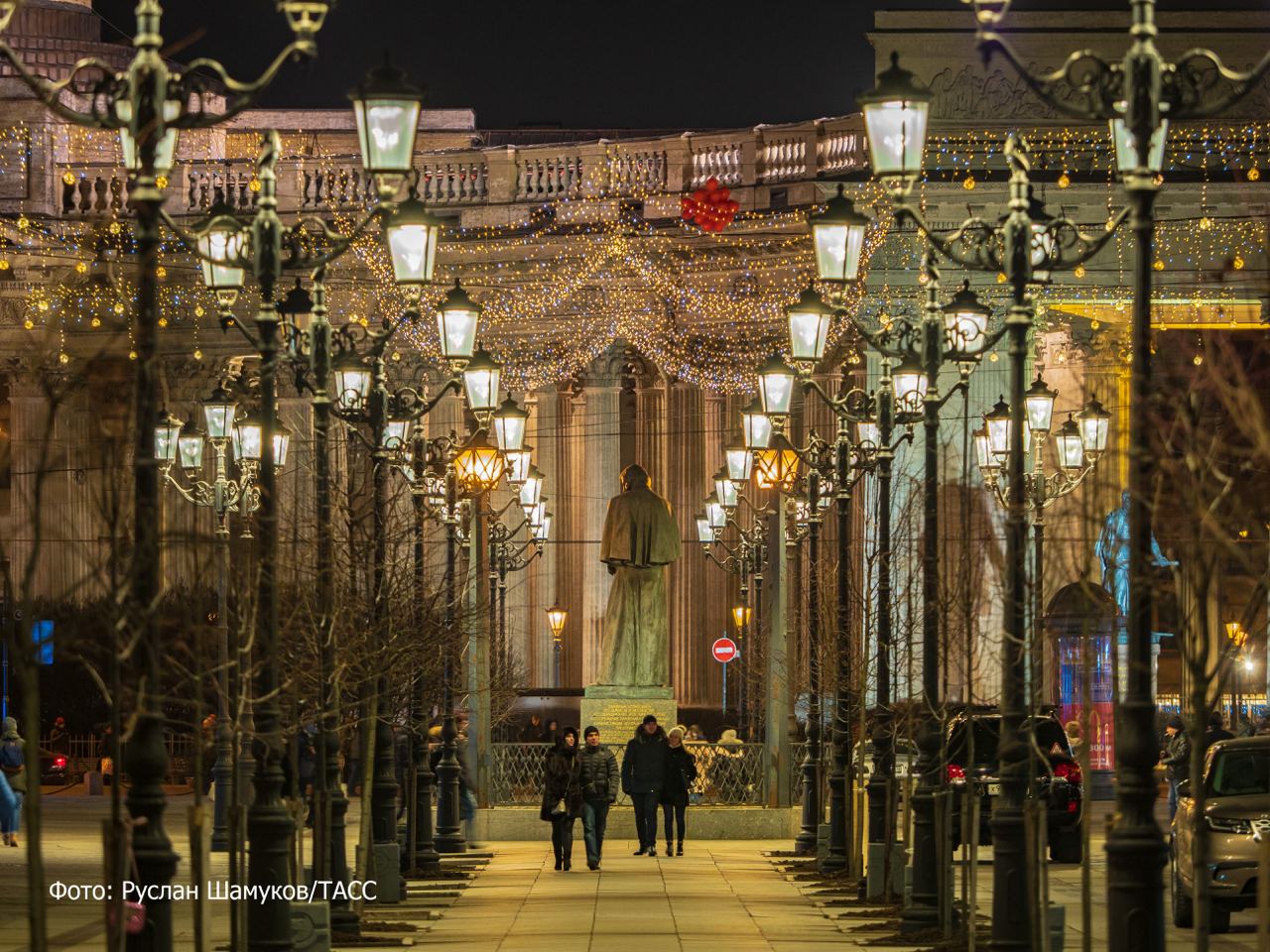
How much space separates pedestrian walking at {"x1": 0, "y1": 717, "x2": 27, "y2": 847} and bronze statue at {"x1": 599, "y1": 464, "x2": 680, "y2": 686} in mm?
8954

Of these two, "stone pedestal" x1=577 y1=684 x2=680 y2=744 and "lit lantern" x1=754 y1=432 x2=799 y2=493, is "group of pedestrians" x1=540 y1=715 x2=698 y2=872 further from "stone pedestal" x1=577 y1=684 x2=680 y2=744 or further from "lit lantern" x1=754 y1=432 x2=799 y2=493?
"stone pedestal" x1=577 y1=684 x2=680 y2=744

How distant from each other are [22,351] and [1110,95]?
43.3 meters

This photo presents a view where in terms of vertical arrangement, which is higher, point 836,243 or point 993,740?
point 836,243

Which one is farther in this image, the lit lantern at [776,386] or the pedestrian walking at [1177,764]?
the pedestrian walking at [1177,764]

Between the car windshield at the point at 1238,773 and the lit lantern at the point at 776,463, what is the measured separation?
26.1 feet

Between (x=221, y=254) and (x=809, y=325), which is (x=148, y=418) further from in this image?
(x=809, y=325)

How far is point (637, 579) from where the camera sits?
43938 millimetres

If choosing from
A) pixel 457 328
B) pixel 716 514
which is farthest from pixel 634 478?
pixel 457 328

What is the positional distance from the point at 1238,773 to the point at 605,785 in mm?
9853

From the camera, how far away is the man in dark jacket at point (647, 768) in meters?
37.2

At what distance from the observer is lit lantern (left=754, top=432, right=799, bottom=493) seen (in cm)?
3644

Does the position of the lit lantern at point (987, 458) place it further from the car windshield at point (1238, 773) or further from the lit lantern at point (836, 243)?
the lit lantern at point (836, 243)

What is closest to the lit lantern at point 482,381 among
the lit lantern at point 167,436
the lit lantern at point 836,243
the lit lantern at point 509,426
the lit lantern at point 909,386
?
the lit lantern at point 909,386

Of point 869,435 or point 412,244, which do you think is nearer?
point 412,244
